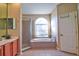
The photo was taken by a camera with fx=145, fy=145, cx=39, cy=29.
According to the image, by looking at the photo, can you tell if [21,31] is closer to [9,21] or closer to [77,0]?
[9,21]

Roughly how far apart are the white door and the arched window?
922mm

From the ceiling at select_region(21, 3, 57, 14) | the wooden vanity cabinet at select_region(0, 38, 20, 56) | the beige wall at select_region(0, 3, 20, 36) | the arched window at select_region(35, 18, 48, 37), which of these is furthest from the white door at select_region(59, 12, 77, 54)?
the wooden vanity cabinet at select_region(0, 38, 20, 56)

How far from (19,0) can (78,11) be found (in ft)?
11.2

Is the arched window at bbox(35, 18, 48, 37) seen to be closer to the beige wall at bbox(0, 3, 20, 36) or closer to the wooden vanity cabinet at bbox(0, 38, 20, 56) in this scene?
the beige wall at bbox(0, 3, 20, 36)

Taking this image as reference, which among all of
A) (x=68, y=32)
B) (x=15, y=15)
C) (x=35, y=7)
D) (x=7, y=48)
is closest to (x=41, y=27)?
(x=35, y=7)

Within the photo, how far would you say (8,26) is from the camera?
4.06m

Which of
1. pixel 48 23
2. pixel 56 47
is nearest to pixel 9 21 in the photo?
pixel 56 47

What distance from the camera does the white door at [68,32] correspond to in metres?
4.47

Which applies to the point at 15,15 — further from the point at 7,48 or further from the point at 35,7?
the point at 7,48

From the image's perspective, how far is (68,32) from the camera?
4.87m

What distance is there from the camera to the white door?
4473 mm

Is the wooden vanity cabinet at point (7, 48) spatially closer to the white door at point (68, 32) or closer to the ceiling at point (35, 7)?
the ceiling at point (35, 7)

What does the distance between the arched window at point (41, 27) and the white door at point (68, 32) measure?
922mm

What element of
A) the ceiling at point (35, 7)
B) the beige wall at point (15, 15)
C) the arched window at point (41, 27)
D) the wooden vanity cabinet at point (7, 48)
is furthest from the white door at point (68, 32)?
the wooden vanity cabinet at point (7, 48)
